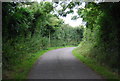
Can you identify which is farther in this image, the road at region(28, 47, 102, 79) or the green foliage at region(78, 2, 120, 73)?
the green foliage at region(78, 2, 120, 73)

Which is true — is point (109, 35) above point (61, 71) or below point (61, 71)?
above

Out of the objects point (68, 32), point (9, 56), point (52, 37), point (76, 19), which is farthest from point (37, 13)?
point (68, 32)

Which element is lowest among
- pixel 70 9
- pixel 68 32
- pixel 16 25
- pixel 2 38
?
pixel 68 32

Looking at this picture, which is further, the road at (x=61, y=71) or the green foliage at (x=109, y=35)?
the green foliage at (x=109, y=35)

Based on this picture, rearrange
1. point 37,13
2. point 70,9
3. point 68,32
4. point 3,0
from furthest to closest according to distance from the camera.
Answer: point 68,32 < point 37,13 < point 70,9 < point 3,0

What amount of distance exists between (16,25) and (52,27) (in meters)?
23.3

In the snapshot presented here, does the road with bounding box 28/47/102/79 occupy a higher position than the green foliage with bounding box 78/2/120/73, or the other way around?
the green foliage with bounding box 78/2/120/73

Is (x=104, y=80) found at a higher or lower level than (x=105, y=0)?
lower

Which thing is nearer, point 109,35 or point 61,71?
point 61,71

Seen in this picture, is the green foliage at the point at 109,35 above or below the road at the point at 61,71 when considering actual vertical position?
above

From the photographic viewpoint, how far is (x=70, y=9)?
1269 cm

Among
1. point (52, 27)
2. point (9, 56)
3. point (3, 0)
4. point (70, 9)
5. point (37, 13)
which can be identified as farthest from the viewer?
point (52, 27)

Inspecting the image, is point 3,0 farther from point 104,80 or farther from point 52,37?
point 52,37

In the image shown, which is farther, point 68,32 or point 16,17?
point 68,32
